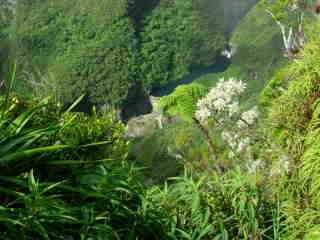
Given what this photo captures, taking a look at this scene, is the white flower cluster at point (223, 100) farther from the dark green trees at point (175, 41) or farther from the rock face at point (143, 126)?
the dark green trees at point (175, 41)

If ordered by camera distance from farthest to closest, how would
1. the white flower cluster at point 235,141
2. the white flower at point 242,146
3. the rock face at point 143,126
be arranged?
1. the rock face at point 143,126
2. the white flower cluster at point 235,141
3. the white flower at point 242,146

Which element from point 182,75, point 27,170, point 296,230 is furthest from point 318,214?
point 182,75

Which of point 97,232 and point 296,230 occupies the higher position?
point 97,232

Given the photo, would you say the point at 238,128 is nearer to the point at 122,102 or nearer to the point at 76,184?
the point at 76,184

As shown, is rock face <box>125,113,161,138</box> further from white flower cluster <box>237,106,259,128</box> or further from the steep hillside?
white flower cluster <box>237,106,259,128</box>

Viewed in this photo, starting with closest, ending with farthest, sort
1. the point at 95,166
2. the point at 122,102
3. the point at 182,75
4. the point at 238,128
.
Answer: the point at 95,166 → the point at 238,128 → the point at 122,102 → the point at 182,75

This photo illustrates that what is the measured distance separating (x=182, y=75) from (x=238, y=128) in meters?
76.4

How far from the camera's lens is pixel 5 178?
2586mm

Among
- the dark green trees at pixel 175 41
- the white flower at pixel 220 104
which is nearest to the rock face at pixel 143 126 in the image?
the dark green trees at pixel 175 41

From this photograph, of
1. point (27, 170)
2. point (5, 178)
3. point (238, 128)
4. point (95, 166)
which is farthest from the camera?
point (238, 128)

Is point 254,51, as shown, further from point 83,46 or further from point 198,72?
point 83,46

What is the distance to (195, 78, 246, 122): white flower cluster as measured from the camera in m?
4.92

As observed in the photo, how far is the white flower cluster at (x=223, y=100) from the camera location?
16.1ft

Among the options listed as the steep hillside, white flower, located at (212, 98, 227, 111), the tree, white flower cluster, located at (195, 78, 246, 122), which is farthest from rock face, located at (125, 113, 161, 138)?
white flower, located at (212, 98, 227, 111)
